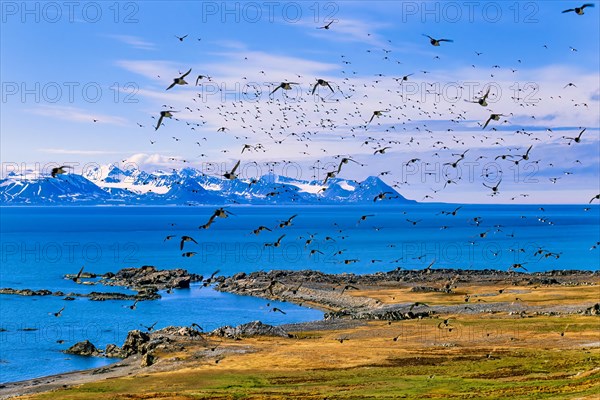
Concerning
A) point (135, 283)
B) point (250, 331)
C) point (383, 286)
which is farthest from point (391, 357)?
point (135, 283)

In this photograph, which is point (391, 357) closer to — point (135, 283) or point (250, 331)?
point (250, 331)

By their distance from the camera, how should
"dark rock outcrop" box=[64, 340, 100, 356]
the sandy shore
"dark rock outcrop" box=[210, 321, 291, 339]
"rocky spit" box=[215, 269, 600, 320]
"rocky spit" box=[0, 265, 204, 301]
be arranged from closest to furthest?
the sandy shore → "dark rock outcrop" box=[64, 340, 100, 356] → "dark rock outcrop" box=[210, 321, 291, 339] → "rocky spit" box=[215, 269, 600, 320] → "rocky spit" box=[0, 265, 204, 301]

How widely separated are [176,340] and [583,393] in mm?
54172

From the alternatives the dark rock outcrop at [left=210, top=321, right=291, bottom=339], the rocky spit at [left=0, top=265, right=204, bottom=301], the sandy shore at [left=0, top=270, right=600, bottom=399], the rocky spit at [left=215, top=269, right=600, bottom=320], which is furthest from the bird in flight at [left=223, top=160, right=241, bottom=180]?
the rocky spit at [left=0, top=265, right=204, bottom=301]

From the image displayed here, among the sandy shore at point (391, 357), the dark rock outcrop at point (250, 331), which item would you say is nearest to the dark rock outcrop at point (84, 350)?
the sandy shore at point (391, 357)

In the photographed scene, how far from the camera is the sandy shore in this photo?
54.9m

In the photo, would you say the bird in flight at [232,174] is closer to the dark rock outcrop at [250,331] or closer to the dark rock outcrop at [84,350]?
the dark rock outcrop at [250,331]

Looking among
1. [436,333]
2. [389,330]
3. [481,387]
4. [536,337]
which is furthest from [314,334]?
[481,387]

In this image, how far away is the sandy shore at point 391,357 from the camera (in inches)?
2162

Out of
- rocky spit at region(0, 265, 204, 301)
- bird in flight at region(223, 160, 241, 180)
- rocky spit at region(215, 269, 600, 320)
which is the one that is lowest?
rocky spit at region(0, 265, 204, 301)

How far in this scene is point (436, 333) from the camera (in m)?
88.9

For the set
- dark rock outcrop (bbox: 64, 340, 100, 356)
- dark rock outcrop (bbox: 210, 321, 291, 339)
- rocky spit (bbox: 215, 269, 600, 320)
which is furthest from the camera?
rocky spit (bbox: 215, 269, 600, 320)

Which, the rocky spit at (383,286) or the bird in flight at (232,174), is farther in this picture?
the rocky spit at (383,286)

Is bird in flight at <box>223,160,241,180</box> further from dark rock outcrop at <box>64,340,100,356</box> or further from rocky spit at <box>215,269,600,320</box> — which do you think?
rocky spit at <box>215,269,600,320</box>
